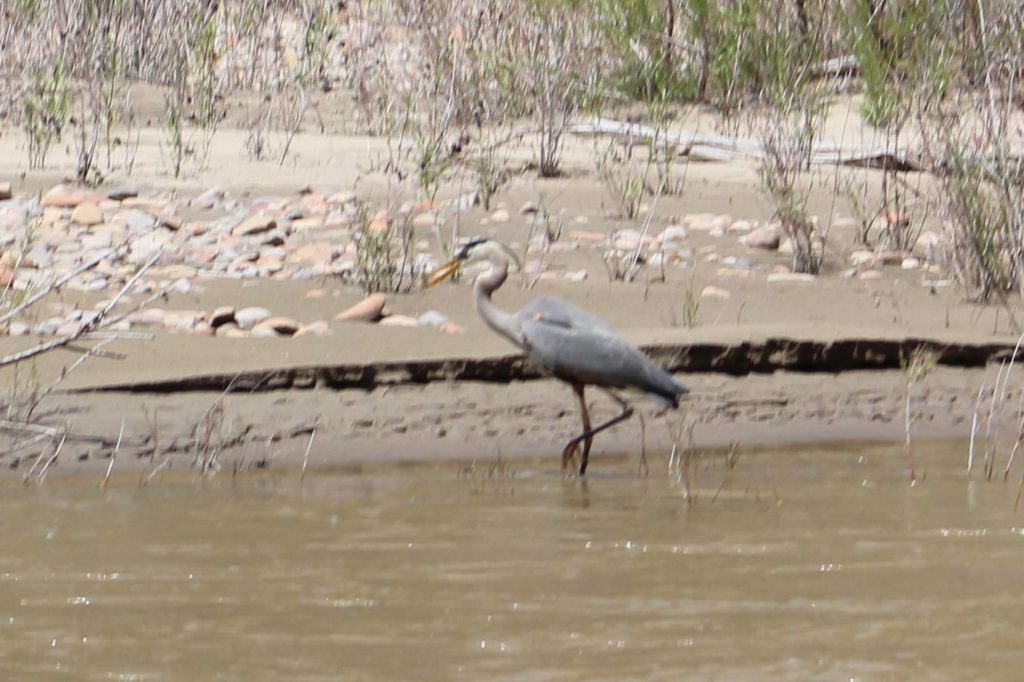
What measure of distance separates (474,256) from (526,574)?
2.51m

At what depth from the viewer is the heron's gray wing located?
602 centimetres

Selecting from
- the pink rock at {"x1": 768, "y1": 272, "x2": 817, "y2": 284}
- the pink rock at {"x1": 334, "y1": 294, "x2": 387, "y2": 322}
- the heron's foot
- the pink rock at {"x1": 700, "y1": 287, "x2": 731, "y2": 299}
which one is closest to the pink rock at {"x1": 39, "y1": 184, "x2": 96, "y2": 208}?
the pink rock at {"x1": 334, "y1": 294, "x2": 387, "y2": 322}

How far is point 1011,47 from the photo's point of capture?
302 inches

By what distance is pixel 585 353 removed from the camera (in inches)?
239

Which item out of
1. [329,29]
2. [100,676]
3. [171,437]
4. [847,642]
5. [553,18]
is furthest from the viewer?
[329,29]

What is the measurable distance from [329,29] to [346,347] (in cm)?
650

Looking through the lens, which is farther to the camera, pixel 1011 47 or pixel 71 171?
pixel 71 171

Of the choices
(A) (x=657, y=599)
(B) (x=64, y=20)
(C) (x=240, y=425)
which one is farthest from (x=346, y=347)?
(B) (x=64, y=20)

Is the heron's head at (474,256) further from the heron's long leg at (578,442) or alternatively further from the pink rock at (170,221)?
the pink rock at (170,221)

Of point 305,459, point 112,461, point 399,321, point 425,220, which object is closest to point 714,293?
point 399,321

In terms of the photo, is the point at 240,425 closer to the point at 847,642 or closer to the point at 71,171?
the point at 847,642

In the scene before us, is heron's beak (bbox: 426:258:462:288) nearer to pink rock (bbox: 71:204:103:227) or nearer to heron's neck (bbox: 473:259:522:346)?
heron's neck (bbox: 473:259:522:346)

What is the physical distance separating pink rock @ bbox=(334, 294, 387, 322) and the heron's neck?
503mm

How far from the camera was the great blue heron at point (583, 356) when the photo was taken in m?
6.01
